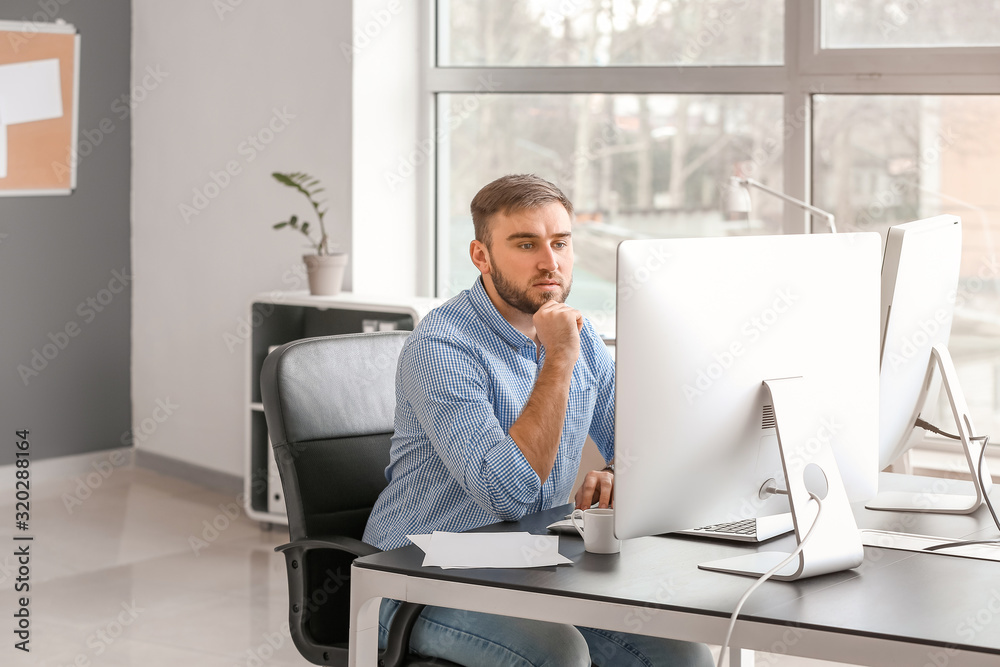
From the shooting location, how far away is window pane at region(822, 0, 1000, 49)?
3311 millimetres

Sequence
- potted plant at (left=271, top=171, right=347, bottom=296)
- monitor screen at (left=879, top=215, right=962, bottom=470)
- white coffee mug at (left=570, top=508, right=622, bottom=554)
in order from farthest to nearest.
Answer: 1. potted plant at (left=271, top=171, right=347, bottom=296)
2. monitor screen at (left=879, top=215, right=962, bottom=470)
3. white coffee mug at (left=570, top=508, right=622, bottom=554)

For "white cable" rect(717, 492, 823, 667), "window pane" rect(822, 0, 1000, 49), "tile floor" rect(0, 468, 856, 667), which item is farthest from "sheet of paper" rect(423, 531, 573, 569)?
"window pane" rect(822, 0, 1000, 49)

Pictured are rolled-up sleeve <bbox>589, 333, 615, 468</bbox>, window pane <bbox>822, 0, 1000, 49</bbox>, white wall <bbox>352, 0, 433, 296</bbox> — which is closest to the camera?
rolled-up sleeve <bbox>589, 333, 615, 468</bbox>

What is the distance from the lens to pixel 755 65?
3.70m

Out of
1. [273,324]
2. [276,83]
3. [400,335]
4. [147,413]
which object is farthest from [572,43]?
[147,413]

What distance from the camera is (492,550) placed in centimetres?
155

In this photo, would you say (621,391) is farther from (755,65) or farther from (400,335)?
(755,65)

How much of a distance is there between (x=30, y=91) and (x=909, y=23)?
11.4 ft

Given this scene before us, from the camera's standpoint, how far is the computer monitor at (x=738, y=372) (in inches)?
55.7

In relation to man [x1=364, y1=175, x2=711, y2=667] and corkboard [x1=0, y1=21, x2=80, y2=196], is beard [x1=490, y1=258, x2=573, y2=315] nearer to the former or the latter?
man [x1=364, y1=175, x2=711, y2=667]

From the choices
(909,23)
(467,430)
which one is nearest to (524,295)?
(467,430)

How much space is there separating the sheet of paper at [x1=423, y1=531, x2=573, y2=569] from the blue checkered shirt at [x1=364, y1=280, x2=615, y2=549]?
0.37 ft

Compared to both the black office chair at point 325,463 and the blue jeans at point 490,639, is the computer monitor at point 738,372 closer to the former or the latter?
the blue jeans at point 490,639

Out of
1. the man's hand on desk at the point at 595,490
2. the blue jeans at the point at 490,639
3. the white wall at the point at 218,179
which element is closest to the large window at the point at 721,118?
the white wall at the point at 218,179
